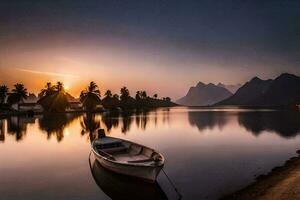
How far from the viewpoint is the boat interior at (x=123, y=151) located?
20761 millimetres

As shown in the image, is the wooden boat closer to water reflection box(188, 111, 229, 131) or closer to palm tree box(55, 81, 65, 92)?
water reflection box(188, 111, 229, 131)

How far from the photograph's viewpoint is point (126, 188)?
1761cm

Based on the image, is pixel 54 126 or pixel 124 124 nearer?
pixel 54 126

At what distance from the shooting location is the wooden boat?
16625 millimetres

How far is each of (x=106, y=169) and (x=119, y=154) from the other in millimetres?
2383

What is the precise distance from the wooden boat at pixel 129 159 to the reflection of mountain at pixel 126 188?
0.79 metres

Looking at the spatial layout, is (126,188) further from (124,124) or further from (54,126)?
(124,124)

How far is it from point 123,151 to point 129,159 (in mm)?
3528

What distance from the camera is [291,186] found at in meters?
14.1

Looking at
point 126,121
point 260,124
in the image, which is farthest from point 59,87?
point 260,124

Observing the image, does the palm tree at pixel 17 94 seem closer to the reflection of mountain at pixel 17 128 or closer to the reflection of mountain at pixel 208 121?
the reflection of mountain at pixel 17 128

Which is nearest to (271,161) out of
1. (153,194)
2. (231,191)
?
(231,191)

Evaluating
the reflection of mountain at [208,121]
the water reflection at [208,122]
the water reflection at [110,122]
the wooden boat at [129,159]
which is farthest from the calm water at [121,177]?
the reflection of mountain at [208,121]

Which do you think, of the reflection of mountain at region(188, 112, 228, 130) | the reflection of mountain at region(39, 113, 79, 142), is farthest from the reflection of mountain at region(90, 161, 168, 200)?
the reflection of mountain at region(188, 112, 228, 130)
